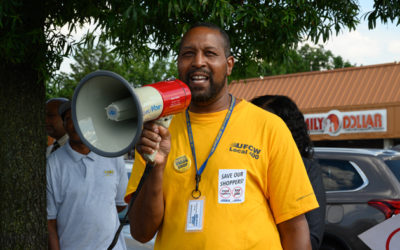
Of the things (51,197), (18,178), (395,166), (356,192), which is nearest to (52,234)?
(51,197)

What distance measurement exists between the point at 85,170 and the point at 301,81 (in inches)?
815

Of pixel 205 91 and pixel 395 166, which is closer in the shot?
pixel 205 91

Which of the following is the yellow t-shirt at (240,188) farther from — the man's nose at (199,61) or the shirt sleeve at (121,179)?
the shirt sleeve at (121,179)

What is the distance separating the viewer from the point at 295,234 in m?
2.04

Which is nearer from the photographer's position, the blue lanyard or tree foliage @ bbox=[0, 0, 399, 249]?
the blue lanyard

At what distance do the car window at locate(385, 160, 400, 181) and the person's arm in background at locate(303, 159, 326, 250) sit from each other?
2641mm

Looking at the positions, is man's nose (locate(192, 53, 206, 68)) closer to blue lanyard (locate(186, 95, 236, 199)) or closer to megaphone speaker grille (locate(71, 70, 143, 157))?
blue lanyard (locate(186, 95, 236, 199))

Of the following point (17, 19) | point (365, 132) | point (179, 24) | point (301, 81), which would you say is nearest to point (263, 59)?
point (179, 24)

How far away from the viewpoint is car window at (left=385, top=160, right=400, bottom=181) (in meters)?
5.30

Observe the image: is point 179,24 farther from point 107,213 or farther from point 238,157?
point 238,157

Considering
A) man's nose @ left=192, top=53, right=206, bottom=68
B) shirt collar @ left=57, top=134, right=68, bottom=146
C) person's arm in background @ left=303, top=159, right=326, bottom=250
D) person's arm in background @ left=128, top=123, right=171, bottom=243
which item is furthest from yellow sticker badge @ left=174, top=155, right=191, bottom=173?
shirt collar @ left=57, top=134, right=68, bottom=146

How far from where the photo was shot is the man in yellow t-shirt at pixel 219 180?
6.45 feet

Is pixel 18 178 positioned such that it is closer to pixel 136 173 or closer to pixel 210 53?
pixel 136 173

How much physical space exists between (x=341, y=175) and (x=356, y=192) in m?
0.27
